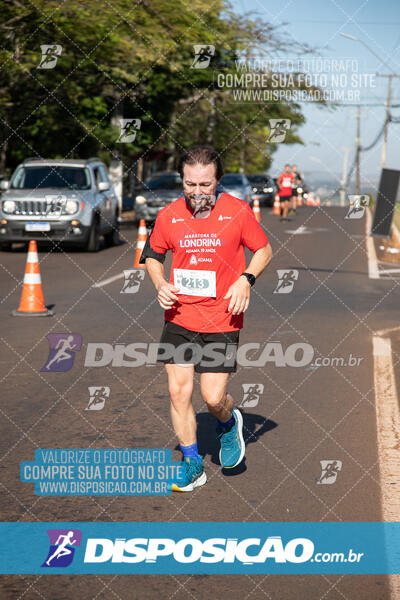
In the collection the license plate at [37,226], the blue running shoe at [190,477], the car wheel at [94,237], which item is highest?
the blue running shoe at [190,477]

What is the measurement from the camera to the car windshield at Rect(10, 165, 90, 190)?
A: 67.2 ft

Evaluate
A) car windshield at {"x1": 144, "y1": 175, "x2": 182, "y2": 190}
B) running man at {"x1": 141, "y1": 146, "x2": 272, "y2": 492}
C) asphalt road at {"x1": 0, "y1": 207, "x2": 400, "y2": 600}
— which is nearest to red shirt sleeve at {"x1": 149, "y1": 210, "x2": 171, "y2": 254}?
running man at {"x1": 141, "y1": 146, "x2": 272, "y2": 492}

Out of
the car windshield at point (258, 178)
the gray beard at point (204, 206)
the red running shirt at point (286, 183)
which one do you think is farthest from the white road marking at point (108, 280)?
the car windshield at point (258, 178)

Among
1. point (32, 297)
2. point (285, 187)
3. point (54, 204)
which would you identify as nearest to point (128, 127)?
point (285, 187)

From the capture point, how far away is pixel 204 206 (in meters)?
5.14

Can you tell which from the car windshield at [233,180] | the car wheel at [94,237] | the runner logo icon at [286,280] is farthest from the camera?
the car windshield at [233,180]

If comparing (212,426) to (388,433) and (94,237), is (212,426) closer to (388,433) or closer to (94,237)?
(388,433)

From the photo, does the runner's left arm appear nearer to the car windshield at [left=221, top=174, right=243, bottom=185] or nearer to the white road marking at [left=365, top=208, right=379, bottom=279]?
the white road marking at [left=365, top=208, right=379, bottom=279]

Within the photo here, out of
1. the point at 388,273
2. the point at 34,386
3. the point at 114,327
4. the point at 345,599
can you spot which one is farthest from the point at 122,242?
the point at 345,599

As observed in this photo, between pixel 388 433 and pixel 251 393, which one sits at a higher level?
pixel 388 433

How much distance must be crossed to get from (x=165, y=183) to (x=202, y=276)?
2672 centimetres

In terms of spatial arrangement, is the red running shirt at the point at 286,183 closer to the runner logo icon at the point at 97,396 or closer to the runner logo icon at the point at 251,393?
the runner logo icon at the point at 251,393

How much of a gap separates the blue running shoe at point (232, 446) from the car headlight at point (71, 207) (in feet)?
48.1

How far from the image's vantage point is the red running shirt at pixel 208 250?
16.8ft
